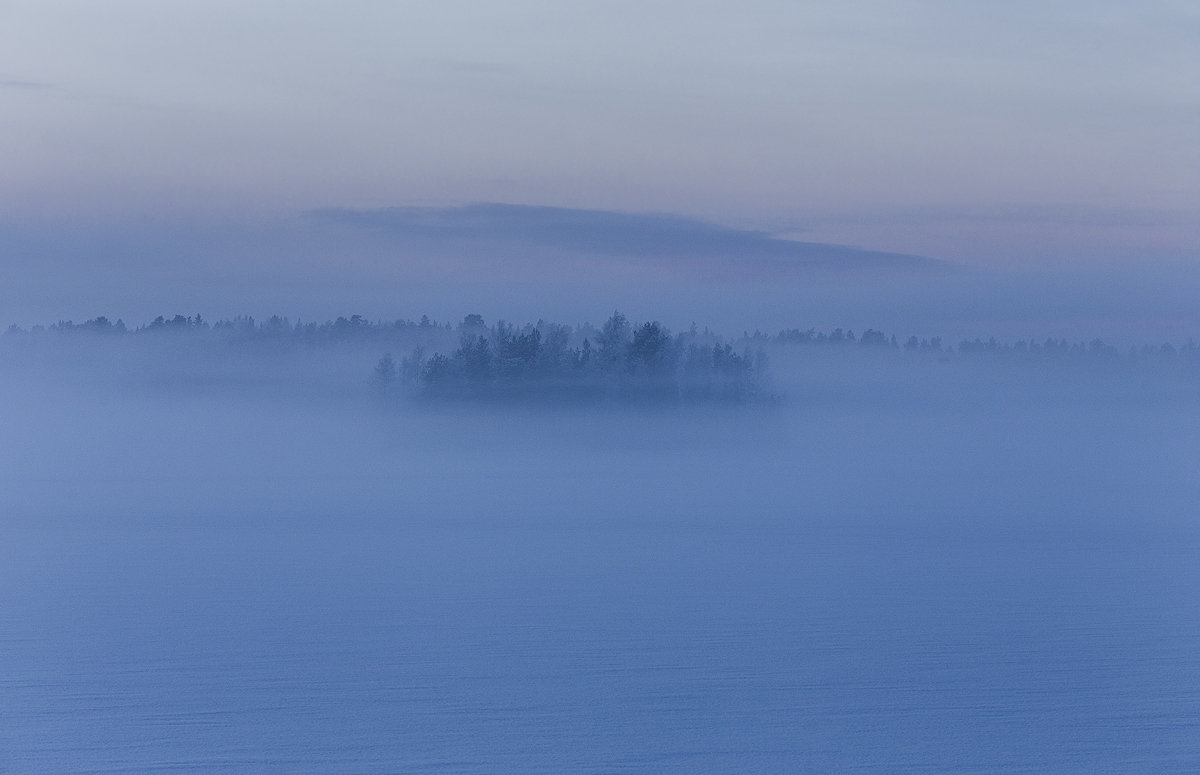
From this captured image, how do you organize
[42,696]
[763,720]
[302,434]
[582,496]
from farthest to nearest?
[302,434], [582,496], [42,696], [763,720]

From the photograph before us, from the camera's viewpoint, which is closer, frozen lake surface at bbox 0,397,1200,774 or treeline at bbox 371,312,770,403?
frozen lake surface at bbox 0,397,1200,774

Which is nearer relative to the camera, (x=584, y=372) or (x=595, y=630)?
(x=595, y=630)

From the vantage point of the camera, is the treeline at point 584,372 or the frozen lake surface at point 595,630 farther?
the treeline at point 584,372

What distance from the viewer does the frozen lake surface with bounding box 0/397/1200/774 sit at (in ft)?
19.0

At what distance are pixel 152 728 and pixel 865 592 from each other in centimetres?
568

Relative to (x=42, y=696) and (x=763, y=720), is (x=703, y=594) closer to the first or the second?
(x=763, y=720)

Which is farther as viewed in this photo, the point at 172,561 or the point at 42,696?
the point at 172,561

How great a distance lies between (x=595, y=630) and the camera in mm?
8219

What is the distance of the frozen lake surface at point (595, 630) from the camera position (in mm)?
5777

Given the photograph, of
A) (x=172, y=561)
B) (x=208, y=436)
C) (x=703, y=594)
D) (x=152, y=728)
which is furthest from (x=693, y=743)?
(x=208, y=436)

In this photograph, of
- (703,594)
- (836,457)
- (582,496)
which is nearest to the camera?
(703,594)

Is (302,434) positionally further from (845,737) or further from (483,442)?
(845,737)

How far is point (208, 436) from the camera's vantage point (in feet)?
134

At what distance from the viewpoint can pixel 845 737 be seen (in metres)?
5.86
